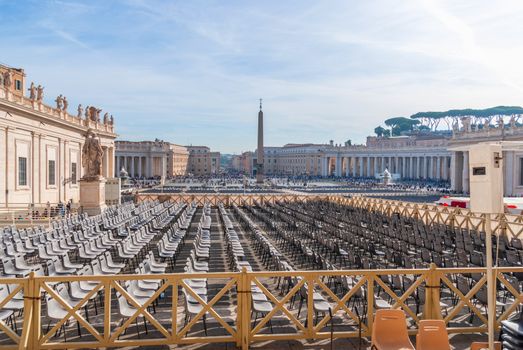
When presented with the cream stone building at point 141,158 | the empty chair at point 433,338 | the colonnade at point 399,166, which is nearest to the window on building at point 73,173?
the empty chair at point 433,338

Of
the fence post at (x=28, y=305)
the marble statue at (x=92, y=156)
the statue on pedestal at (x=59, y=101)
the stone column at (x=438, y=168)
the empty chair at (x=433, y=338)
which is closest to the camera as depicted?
the empty chair at (x=433, y=338)

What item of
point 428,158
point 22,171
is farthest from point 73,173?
point 428,158

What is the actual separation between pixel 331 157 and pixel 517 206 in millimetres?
157215

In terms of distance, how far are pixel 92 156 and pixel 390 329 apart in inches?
1135

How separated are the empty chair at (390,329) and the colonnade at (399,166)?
401 feet

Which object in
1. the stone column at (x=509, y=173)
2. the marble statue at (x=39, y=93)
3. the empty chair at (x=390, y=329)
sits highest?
the marble statue at (x=39, y=93)

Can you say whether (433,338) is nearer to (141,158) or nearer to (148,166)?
(148,166)

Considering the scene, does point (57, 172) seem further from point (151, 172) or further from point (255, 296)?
point (151, 172)

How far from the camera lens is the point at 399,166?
144 meters

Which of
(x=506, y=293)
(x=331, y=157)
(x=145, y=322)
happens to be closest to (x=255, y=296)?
(x=145, y=322)

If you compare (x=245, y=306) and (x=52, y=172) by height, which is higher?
(x=52, y=172)

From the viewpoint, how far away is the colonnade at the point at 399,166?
12758cm

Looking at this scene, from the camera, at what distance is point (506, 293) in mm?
11406

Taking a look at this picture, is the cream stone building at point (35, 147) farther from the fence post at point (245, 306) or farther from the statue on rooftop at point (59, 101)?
the fence post at point (245, 306)
